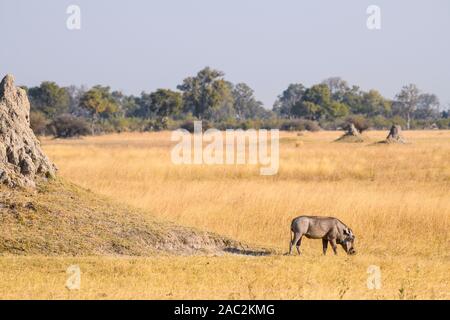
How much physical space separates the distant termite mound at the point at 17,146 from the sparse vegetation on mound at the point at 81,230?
269 millimetres

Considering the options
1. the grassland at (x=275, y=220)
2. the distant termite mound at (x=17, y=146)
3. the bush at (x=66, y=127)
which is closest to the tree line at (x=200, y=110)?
the bush at (x=66, y=127)

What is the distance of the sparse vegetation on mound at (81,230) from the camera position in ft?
47.9

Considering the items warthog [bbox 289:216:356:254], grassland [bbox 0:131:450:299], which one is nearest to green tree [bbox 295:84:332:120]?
grassland [bbox 0:131:450:299]

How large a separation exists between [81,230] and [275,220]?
6997mm

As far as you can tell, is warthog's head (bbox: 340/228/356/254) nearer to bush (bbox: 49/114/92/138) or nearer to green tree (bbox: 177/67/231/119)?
bush (bbox: 49/114/92/138)

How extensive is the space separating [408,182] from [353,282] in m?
18.0

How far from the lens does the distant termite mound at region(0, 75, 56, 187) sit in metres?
15.9

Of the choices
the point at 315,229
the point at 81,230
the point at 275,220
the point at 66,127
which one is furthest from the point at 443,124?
the point at 81,230

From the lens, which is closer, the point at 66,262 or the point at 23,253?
the point at 66,262

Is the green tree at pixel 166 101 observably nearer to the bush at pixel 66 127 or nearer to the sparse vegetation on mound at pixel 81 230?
the bush at pixel 66 127

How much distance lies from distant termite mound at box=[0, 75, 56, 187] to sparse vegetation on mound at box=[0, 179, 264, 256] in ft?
0.88
